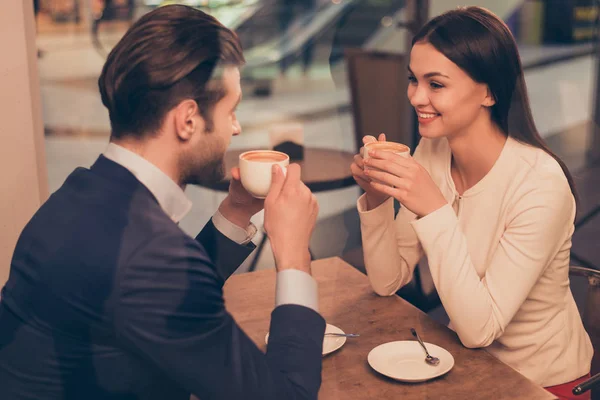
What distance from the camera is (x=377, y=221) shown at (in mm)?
1675

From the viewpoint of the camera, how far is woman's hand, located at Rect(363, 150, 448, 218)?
145cm

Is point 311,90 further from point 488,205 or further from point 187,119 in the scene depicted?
point 187,119

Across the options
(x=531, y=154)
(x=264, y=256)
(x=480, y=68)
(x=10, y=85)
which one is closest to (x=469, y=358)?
(x=531, y=154)

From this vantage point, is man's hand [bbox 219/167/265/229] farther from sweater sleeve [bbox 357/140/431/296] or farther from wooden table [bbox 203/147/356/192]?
wooden table [bbox 203/147/356/192]

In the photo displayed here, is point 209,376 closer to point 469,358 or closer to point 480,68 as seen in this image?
point 469,358

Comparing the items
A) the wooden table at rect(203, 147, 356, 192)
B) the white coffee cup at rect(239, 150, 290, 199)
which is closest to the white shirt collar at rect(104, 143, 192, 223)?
the white coffee cup at rect(239, 150, 290, 199)

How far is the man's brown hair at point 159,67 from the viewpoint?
1103 mm

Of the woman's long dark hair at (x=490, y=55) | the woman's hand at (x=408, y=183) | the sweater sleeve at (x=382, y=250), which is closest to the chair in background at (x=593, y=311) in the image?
the woman's long dark hair at (x=490, y=55)

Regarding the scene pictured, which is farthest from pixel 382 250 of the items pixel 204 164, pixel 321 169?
pixel 321 169

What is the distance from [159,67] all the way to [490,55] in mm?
807

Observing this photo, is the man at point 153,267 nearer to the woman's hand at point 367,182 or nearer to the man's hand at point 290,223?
the man's hand at point 290,223

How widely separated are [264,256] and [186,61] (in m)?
2.68

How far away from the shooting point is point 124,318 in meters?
1.01

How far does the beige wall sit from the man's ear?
0.99m
